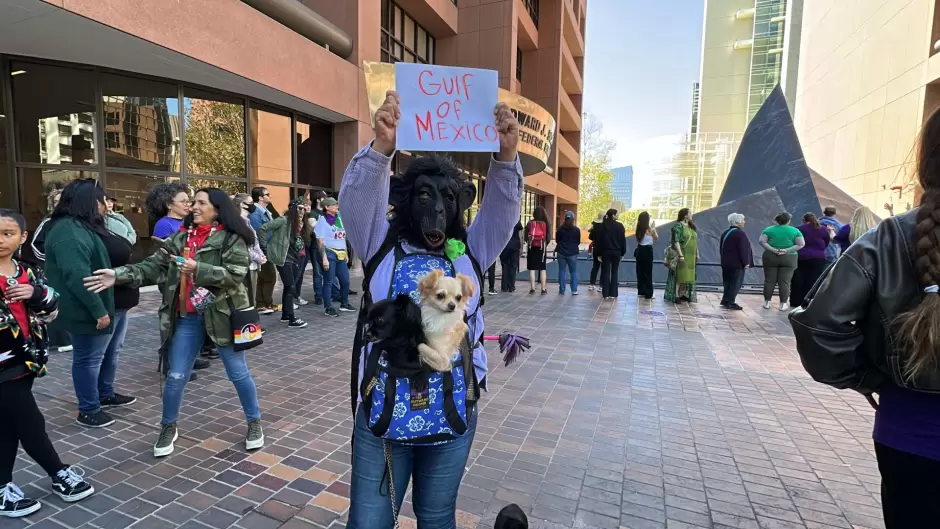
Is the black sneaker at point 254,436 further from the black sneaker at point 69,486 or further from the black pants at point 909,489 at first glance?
the black pants at point 909,489

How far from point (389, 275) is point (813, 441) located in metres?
4.01

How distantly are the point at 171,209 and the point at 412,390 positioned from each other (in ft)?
14.9

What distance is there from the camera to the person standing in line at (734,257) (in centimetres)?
948

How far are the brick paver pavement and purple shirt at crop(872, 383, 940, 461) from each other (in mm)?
1624

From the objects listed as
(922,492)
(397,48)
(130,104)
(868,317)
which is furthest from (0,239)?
(397,48)

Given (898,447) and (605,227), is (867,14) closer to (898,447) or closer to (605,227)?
(605,227)

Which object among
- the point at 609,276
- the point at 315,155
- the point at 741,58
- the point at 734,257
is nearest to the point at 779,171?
the point at 734,257

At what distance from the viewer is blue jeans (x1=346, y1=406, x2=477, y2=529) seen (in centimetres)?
166

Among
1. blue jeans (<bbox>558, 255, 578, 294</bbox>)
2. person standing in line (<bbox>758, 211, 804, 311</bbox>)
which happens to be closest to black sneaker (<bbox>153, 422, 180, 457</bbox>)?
blue jeans (<bbox>558, 255, 578, 294</bbox>)

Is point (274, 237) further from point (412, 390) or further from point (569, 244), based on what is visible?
point (569, 244)

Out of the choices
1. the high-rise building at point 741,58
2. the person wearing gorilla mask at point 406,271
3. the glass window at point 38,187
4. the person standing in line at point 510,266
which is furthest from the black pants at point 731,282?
the high-rise building at point 741,58

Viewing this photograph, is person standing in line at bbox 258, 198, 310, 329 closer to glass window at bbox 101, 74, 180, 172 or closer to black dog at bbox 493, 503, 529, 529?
glass window at bbox 101, 74, 180, 172

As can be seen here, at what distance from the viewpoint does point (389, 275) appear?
5.44 ft

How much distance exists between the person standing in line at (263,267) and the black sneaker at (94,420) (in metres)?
3.60
